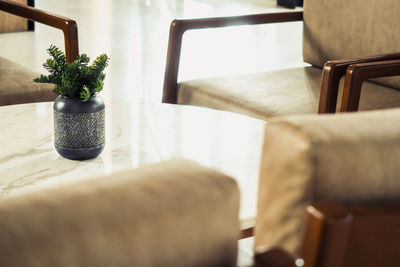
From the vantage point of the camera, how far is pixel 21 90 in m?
2.18

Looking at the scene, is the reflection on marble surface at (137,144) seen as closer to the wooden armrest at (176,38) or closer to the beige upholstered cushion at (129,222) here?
the wooden armrest at (176,38)

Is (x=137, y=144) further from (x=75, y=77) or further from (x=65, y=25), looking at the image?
(x=65, y=25)

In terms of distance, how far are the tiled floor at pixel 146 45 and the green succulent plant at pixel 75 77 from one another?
1.93 meters

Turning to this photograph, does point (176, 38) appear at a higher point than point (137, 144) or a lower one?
higher

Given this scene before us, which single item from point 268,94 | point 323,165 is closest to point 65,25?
point 268,94

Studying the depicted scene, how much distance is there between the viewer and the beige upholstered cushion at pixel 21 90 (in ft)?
7.07

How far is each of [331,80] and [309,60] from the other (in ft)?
2.39

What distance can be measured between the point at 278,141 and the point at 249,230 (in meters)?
0.64

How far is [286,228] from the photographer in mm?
669

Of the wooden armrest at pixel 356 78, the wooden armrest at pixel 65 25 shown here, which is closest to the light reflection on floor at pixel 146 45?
the wooden armrest at pixel 65 25

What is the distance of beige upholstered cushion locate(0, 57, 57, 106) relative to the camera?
2154mm

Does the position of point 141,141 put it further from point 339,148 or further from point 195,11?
point 195,11

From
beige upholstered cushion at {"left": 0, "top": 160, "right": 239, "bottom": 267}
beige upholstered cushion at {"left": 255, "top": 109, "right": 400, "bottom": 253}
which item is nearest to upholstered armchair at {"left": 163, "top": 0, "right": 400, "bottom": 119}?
beige upholstered cushion at {"left": 255, "top": 109, "right": 400, "bottom": 253}

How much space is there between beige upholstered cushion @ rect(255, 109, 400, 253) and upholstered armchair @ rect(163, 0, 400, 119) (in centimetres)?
127
